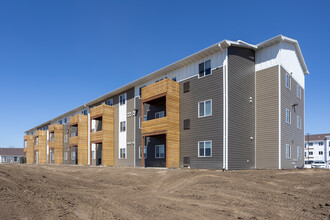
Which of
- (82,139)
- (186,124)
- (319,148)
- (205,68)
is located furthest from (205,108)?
(319,148)

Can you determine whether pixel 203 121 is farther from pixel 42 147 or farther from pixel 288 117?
pixel 42 147

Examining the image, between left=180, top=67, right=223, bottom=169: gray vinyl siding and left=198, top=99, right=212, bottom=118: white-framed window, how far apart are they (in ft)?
0.88

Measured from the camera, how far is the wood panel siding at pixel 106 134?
101 feet

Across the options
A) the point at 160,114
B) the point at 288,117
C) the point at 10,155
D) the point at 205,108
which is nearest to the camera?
the point at 205,108

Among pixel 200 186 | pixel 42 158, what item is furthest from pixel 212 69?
pixel 42 158

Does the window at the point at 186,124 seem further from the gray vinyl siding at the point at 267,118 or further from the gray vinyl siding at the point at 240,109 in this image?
the gray vinyl siding at the point at 267,118

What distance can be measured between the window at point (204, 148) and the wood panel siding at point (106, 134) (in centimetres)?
1455

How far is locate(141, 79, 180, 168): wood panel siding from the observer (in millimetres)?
21234

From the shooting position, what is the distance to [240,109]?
19.8 metres

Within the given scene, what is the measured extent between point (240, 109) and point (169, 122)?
5975 millimetres

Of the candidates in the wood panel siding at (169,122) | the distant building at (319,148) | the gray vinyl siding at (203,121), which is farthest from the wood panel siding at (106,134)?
the distant building at (319,148)

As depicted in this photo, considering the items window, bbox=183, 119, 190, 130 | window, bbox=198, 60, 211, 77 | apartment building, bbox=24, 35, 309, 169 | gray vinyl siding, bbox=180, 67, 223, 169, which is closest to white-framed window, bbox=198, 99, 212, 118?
apartment building, bbox=24, 35, 309, 169

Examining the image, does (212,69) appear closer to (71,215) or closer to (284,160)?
(284,160)

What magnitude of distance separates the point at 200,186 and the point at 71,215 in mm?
6639
